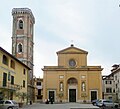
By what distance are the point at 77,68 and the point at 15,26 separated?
60.9 ft

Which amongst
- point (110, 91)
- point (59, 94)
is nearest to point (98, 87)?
point (59, 94)

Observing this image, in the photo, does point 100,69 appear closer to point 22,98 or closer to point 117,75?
point 117,75

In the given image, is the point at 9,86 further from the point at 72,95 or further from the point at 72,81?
the point at 72,81

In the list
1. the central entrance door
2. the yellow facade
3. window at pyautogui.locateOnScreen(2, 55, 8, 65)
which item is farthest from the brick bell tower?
window at pyautogui.locateOnScreen(2, 55, 8, 65)

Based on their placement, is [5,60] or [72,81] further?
[72,81]

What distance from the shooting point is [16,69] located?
4997 cm

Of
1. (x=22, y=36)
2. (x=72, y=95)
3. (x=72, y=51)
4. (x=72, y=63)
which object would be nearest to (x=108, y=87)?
(x=72, y=63)

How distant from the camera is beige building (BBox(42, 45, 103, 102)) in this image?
240ft

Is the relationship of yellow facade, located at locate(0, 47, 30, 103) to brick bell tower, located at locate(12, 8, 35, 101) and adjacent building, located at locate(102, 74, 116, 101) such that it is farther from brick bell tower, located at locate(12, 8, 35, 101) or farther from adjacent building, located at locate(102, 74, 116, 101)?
adjacent building, located at locate(102, 74, 116, 101)

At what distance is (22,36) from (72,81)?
55.6 ft

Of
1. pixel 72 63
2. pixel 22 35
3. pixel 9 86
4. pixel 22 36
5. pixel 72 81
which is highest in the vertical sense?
pixel 22 35

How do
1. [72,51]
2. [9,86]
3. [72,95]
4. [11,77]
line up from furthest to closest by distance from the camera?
[72,51], [72,95], [11,77], [9,86]

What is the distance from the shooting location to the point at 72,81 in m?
75.2

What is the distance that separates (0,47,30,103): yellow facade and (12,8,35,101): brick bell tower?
14.6 meters
